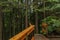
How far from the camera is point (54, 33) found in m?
8.04

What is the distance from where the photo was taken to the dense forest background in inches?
224

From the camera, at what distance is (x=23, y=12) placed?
6309mm

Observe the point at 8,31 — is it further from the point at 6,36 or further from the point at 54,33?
the point at 54,33

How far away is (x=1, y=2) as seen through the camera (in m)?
5.27

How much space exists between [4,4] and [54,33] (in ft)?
11.2

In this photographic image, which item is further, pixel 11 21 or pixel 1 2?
pixel 11 21

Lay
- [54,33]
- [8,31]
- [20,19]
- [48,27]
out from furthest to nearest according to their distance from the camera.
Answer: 1. [8,31]
2. [54,33]
3. [20,19]
4. [48,27]

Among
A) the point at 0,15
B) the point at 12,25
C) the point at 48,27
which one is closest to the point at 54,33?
the point at 48,27

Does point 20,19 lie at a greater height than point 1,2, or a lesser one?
lesser

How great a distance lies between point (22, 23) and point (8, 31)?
1.26 meters

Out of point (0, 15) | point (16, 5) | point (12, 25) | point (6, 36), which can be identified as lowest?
point (6, 36)

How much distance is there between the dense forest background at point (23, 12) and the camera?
5.70 metres

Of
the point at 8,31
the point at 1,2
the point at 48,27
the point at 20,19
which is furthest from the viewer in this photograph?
the point at 8,31

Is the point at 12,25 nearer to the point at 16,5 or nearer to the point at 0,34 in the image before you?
the point at 0,34
